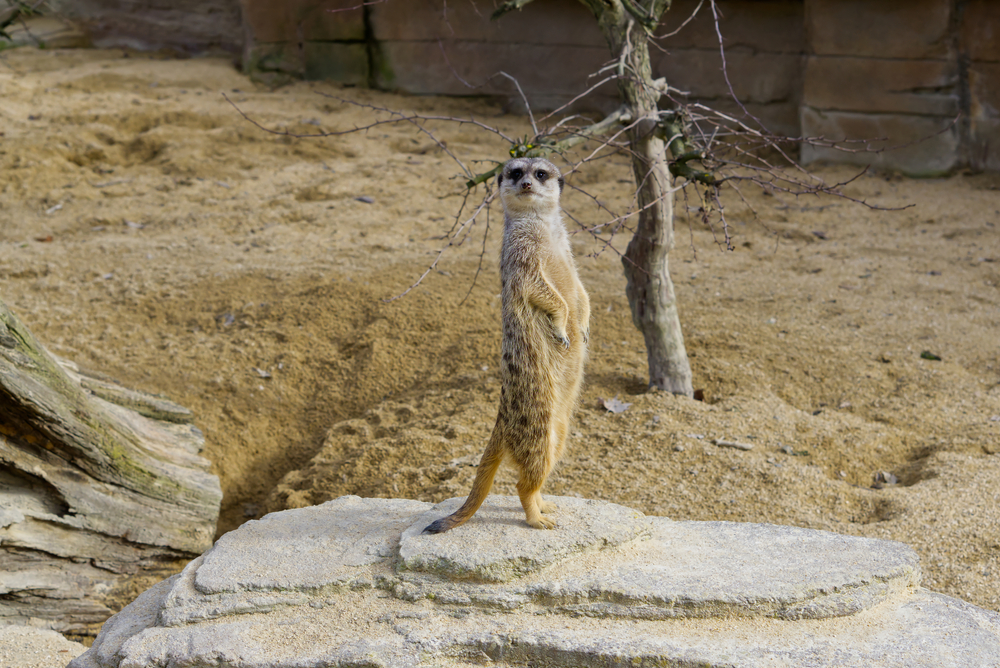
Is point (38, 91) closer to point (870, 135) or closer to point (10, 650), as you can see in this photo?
point (10, 650)

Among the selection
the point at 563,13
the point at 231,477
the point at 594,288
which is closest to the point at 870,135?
the point at 563,13

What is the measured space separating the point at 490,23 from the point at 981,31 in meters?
4.56

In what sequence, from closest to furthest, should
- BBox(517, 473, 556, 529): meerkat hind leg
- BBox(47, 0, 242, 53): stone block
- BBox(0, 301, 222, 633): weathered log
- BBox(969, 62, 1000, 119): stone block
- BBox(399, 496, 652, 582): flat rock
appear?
BBox(399, 496, 652, 582): flat rock, BBox(517, 473, 556, 529): meerkat hind leg, BBox(0, 301, 222, 633): weathered log, BBox(969, 62, 1000, 119): stone block, BBox(47, 0, 242, 53): stone block

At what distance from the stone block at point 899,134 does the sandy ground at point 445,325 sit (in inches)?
9.1

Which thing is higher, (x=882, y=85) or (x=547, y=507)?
(x=882, y=85)

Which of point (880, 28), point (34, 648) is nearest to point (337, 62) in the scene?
point (880, 28)

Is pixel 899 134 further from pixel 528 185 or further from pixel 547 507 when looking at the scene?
pixel 547 507

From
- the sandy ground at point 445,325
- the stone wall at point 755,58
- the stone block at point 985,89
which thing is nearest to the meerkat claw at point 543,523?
the sandy ground at point 445,325

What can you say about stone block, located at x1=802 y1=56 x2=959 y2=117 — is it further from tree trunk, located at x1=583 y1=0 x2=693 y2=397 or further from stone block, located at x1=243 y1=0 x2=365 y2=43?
stone block, located at x1=243 y1=0 x2=365 y2=43

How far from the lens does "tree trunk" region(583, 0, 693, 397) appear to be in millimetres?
3480

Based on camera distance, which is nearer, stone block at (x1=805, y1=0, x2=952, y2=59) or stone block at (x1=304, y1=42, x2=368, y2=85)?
stone block at (x1=805, y1=0, x2=952, y2=59)

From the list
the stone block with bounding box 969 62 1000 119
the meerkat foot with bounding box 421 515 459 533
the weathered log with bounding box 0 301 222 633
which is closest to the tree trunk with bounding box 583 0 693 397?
the meerkat foot with bounding box 421 515 459 533

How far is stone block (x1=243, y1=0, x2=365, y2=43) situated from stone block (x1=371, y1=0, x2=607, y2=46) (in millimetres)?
312

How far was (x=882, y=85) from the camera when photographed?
24.1 feet
